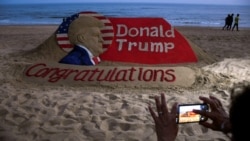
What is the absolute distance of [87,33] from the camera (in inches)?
238

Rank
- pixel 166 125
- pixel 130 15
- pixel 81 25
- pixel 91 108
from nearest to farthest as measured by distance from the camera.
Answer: pixel 166 125, pixel 91 108, pixel 81 25, pixel 130 15

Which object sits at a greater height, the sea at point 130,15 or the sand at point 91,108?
the sand at point 91,108

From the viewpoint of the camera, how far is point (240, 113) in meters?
0.99

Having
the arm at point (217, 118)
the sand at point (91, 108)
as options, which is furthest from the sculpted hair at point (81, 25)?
the arm at point (217, 118)

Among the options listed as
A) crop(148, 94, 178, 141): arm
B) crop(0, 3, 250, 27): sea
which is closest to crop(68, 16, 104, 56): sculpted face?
crop(148, 94, 178, 141): arm

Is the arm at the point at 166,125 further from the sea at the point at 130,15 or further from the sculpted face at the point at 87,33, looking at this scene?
the sea at the point at 130,15

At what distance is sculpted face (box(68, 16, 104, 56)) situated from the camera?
595 centimetres

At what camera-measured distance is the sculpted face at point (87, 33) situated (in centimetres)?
595

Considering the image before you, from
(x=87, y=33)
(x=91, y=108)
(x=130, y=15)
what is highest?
(x=87, y=33)

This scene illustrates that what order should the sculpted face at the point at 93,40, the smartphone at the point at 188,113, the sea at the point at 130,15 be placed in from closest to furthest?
the smartphone at the point at 188,113 → the sculpted face at the point at 93,40 → the sea at the point at 130,15

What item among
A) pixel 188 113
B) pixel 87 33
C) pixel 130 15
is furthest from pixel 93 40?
pixel 130 15

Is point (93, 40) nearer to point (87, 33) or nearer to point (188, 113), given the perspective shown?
point (87, 33)

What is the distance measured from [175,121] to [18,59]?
557 cm

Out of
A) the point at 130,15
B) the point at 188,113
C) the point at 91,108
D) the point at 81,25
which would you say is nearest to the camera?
the point at 188,113
